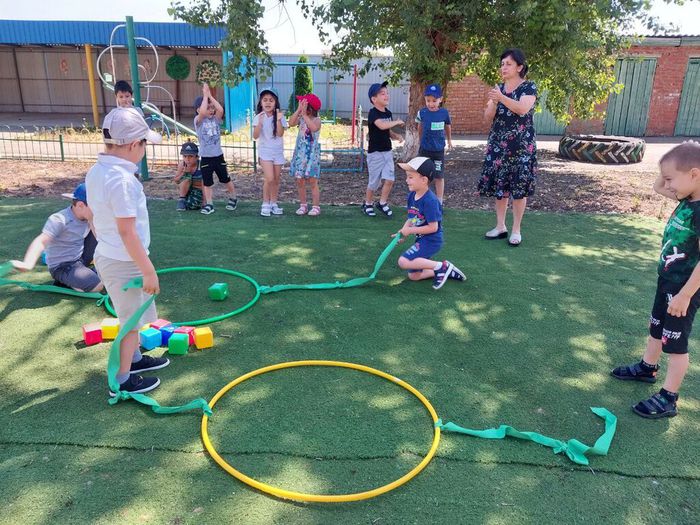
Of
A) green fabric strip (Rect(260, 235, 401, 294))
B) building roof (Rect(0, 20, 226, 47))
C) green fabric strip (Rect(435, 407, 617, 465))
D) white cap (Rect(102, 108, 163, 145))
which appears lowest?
green fabric strip (Rect(435, 407, 617, 465))

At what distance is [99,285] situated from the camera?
5.00 meters

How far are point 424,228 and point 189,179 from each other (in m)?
4.14

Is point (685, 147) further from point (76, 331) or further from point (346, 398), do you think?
point (76, 331)

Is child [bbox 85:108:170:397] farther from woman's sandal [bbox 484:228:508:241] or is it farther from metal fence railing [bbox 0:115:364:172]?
metal fence railing [bbox 0:115:364:172]

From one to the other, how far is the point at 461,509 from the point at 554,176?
10203mm

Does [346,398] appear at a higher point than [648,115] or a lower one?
lower

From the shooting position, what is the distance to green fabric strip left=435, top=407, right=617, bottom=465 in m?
3.01

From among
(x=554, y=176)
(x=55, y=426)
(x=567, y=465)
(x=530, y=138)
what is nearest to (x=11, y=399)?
(x=55, y=426)

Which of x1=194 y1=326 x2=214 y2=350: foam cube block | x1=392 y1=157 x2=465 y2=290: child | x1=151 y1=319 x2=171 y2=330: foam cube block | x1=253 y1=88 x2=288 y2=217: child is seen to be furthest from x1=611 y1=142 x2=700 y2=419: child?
x1=253 y1=88 x2=288 y2=217: child

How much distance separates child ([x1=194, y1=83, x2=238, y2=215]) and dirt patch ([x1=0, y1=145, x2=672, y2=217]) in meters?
1.17

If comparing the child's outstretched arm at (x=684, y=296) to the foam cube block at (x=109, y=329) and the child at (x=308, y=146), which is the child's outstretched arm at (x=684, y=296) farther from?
the child at (x=308, y=146)

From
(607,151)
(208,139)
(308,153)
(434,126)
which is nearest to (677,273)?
(434,126)

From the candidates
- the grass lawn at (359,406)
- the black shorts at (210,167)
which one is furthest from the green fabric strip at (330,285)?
the black shorts at (210,167)

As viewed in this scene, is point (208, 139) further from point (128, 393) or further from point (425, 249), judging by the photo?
point (128, 393)
